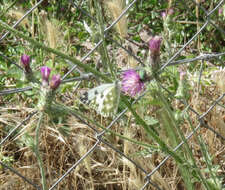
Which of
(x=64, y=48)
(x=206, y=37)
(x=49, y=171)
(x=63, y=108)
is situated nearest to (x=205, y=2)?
(x=206, y=37)

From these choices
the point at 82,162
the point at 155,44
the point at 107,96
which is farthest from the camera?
the point at 82,162

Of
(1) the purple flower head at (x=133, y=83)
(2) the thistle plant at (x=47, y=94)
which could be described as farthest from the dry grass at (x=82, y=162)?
(2) the thistle plant at (x=47, y=94)

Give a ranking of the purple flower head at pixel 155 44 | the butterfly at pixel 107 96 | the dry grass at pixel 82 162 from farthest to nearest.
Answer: the dry grass at pixel 82 162, the purple flower head at pixel 155 44, the butterfly at pixel 107 96

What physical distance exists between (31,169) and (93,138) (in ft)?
0.97

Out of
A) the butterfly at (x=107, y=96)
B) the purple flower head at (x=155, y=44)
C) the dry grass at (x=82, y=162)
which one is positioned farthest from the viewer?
the dry grass at (x=82, y=162)

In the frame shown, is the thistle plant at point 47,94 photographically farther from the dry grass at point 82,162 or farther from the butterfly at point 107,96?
the dry grass at point 82,162

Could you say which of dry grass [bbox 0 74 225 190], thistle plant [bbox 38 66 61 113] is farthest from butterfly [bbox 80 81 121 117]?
dry grass [bbox 0 74 225 190]

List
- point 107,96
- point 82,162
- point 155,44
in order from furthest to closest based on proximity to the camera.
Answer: point 82,162, point 155,44, point 107,96

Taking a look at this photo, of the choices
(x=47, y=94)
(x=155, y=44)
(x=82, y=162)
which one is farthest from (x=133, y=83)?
(x=82, y=162)

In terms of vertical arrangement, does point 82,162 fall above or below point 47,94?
below

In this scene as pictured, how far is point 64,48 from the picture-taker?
1.94m

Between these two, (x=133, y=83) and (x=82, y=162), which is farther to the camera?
(x=82, y=162)

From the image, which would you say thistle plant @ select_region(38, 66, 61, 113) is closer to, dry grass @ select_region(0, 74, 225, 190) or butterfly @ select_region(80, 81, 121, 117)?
butterfly @ select_region(80, 81, 121, 117)

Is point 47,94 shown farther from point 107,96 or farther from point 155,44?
point 155,44
